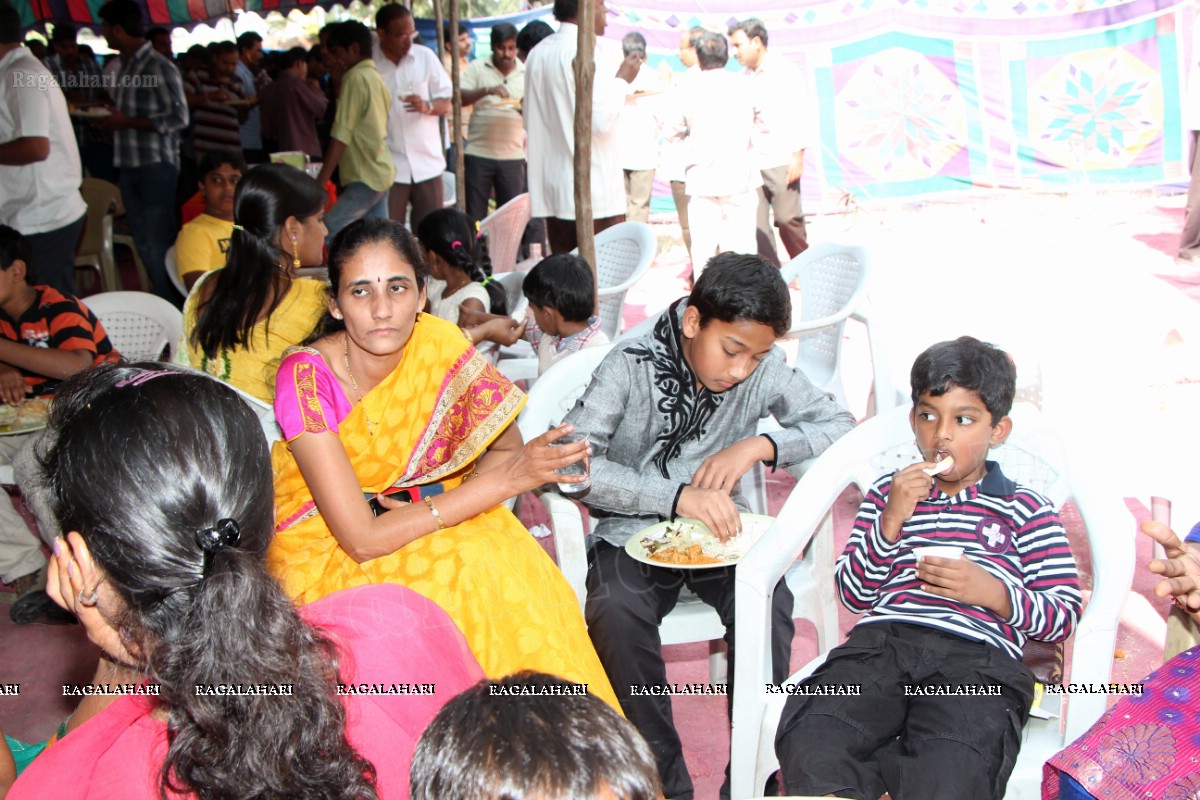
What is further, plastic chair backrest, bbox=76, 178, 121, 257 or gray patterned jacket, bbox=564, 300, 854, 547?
plastic chair backrest, bbox=76, 178, 121, 257

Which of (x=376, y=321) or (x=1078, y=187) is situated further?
(x=1078, y=187)

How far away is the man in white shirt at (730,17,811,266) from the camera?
6.24 m

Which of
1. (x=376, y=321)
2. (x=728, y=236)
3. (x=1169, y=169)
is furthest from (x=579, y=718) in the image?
(x=1169, y=169)

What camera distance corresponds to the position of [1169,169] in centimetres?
911

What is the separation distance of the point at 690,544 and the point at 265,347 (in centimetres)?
154

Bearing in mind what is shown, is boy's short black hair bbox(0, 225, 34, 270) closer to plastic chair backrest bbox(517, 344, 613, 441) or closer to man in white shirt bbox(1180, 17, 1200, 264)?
plastic chair backrest bbox(517, 344, 613, 441)

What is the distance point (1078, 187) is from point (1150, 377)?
5277 millimetres

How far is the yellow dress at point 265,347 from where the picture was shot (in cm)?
300

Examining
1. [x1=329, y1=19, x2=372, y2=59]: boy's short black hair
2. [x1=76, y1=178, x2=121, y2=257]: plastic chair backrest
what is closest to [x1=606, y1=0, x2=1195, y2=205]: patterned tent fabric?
[x1=329, y1=19, x2=372, y2=59]: boy's short black hair

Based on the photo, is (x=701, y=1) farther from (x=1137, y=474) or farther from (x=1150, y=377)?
(x=1137, y=474)

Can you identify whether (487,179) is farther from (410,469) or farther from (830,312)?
(410,469)

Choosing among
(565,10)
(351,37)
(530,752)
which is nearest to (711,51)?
(565,10)

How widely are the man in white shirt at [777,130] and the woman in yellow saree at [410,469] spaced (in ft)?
13.0

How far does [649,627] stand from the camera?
227 centimetres
